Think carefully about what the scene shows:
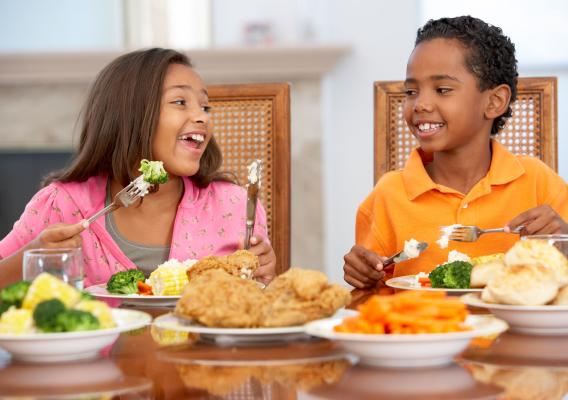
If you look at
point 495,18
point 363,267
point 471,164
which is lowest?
point 363,267

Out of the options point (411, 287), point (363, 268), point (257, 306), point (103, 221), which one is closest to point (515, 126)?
point (363, 268)

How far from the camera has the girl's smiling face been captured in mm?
2129

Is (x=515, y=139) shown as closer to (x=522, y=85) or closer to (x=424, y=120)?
(x=522, y=85)

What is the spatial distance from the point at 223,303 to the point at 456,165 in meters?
1.20

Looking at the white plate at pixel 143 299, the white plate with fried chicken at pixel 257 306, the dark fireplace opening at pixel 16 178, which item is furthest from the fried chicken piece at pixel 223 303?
the dark fireplace opening at pixel 16 178

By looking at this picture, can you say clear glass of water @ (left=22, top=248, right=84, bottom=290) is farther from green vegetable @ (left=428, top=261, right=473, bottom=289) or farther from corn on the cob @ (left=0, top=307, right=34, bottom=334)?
green vegetable @ (left=428, top=261, right=473, bottom=289)

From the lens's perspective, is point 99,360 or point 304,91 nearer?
point 99,360

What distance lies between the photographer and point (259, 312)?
1120mm

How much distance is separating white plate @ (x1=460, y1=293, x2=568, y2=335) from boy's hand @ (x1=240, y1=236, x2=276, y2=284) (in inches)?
27.8

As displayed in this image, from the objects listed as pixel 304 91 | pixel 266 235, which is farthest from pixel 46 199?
pixel 304 91

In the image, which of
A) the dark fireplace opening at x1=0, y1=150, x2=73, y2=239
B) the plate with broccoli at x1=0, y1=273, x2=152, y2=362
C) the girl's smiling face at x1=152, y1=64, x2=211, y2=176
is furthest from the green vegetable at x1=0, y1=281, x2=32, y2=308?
the dark fireplace opening at x1=0, y1=150, x2=73, y2=239

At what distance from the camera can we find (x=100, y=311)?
1.11 meters

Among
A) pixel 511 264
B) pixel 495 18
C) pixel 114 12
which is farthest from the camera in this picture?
pixel 114 12

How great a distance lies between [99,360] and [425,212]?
1.18 meters
